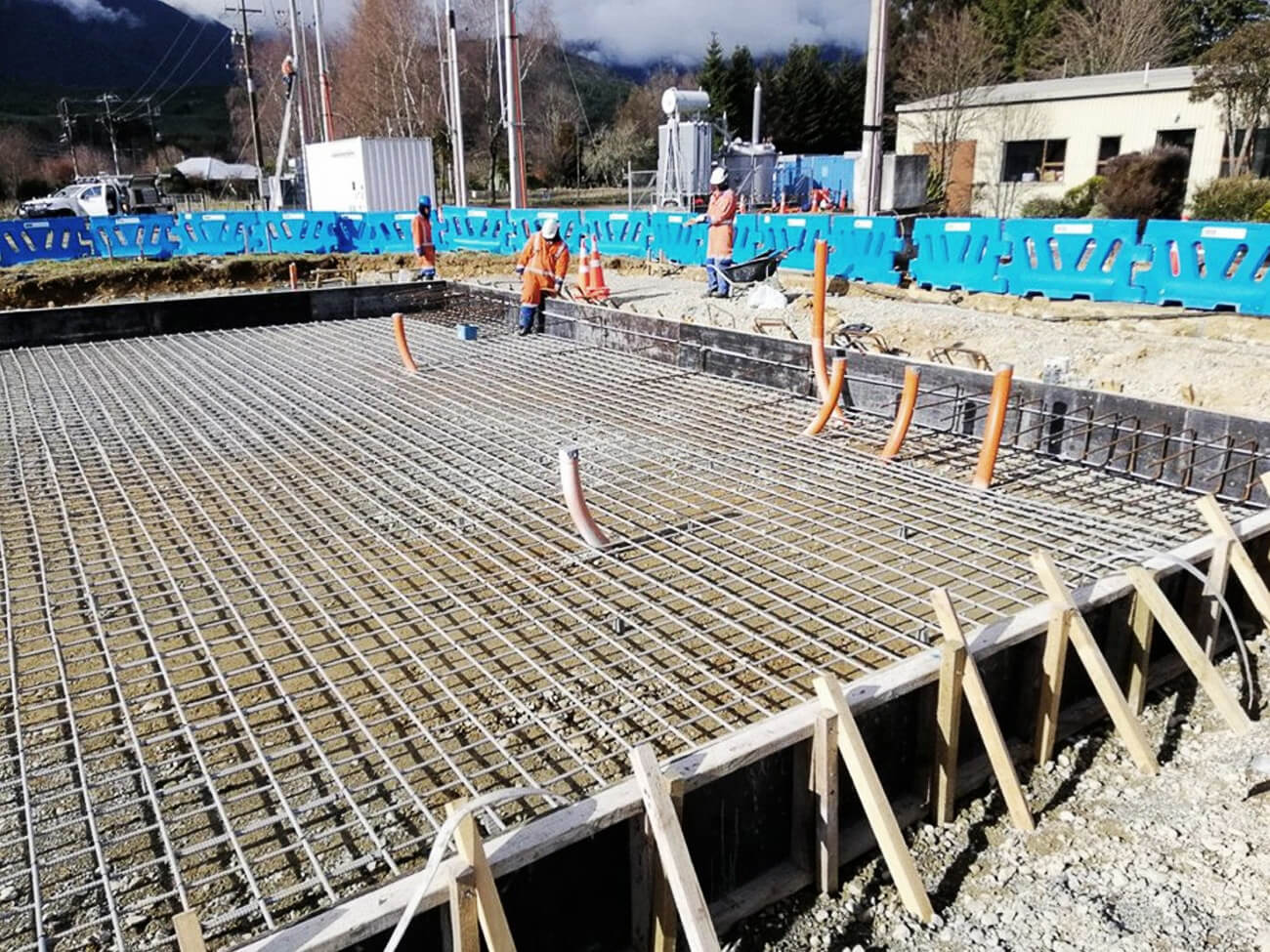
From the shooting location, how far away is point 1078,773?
11.8 ft

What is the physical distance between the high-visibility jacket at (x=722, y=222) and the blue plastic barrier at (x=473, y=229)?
8.02 m

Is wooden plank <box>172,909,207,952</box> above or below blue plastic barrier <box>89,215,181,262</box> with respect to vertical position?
below

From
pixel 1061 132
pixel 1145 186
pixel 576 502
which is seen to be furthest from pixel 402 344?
pixel 1061 132

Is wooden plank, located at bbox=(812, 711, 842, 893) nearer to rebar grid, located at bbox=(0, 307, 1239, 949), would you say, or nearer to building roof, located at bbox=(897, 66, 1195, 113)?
rebar grid, located at bbox=(0, 307, 1239, 949)

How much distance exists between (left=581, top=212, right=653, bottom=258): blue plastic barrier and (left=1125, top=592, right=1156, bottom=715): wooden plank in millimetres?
15093

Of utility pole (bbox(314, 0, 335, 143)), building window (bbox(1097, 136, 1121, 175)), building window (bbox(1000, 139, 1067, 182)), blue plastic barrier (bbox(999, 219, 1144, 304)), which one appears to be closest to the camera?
blue plastic barrier (bbox(999, 219, 1144, 304))

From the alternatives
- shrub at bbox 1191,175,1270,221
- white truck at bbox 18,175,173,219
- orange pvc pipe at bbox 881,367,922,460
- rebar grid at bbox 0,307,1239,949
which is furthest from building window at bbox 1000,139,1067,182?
white truck at bbox 18,175,173,219

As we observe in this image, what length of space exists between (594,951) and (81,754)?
6.28 ft

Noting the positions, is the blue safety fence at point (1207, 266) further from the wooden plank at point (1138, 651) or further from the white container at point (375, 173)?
the white container at point (375, 173)

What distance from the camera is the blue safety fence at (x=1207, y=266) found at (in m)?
10.6

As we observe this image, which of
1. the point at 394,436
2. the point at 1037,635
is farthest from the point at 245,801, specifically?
the point at 394,436

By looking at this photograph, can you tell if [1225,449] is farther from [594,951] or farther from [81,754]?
[81,754]

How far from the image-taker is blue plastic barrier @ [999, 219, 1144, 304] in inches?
464

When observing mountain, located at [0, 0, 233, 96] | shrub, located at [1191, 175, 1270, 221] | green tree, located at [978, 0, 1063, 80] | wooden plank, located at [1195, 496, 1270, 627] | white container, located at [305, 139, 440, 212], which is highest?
mountain, located at [0, 0, 233, 96]
